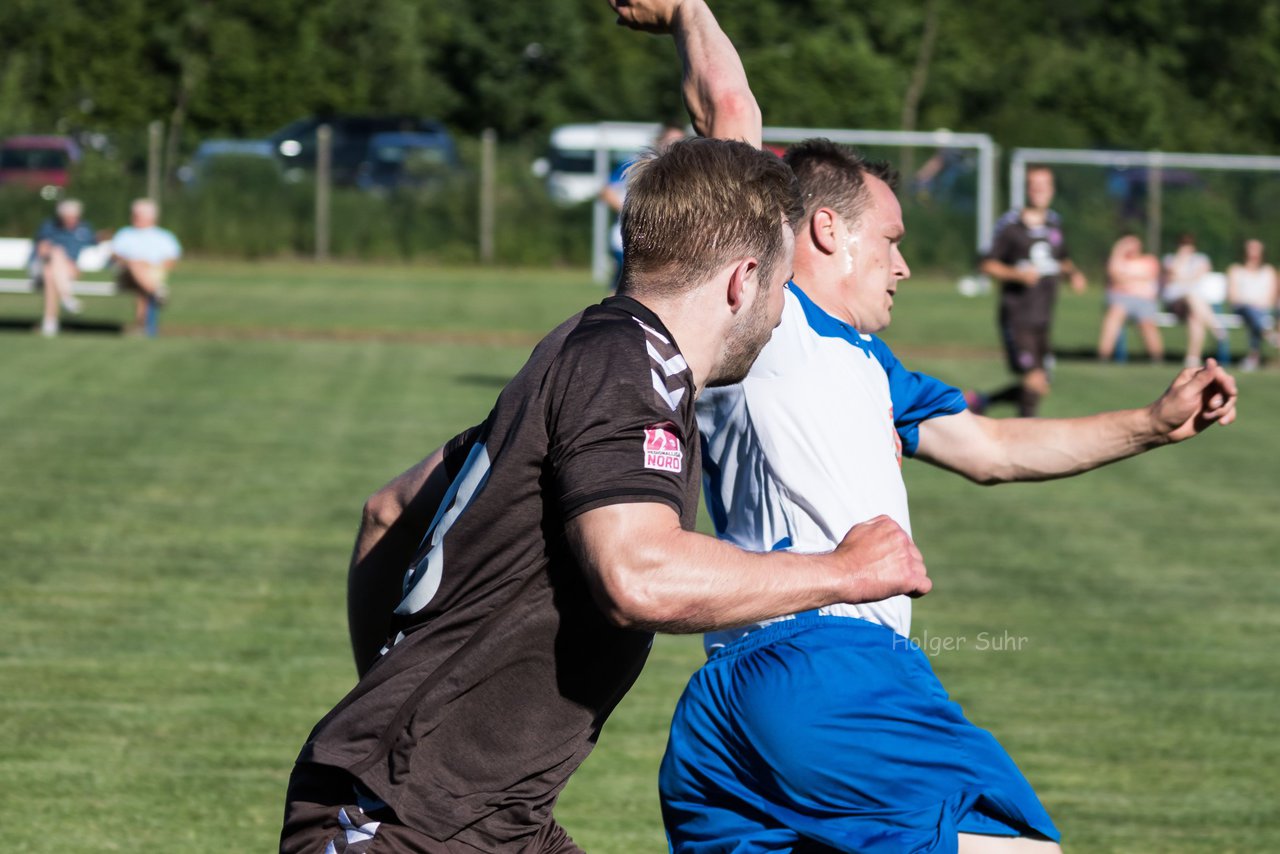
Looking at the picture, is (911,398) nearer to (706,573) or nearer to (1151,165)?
(706,573)

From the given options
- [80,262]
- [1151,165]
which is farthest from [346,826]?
[1151,165]

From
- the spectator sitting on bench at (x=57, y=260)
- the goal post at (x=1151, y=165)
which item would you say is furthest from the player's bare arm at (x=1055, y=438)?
the goal post at (x=1151, y=165)

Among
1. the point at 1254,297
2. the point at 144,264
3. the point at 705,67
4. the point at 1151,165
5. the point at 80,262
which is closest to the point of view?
the point at 705,67

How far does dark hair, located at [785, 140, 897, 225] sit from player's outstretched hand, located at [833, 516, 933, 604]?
3.82 feet

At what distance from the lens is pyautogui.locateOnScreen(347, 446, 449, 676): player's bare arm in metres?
3.29

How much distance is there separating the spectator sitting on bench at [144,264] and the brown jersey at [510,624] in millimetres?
17541

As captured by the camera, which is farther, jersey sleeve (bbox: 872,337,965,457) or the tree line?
the tree line

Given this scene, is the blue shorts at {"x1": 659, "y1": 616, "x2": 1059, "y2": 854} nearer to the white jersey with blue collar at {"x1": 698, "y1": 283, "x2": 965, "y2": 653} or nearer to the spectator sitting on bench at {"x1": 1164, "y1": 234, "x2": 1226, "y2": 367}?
the white jersey with blue collar at {"x1": 698, "y1": 283, "x2": 965, "y2": 653}

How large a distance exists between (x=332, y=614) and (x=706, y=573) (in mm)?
5446

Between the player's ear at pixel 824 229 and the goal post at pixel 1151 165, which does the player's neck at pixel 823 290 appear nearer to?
the player's ear at pixel 824 229

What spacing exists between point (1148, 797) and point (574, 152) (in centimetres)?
3238

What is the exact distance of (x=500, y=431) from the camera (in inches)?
109

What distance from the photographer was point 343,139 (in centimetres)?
3834

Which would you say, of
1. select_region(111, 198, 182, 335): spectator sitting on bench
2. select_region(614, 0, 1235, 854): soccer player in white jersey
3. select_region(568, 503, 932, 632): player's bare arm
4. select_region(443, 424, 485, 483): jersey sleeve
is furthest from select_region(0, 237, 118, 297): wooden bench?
select_region(568, 503, 932, 632): player's bare arm
